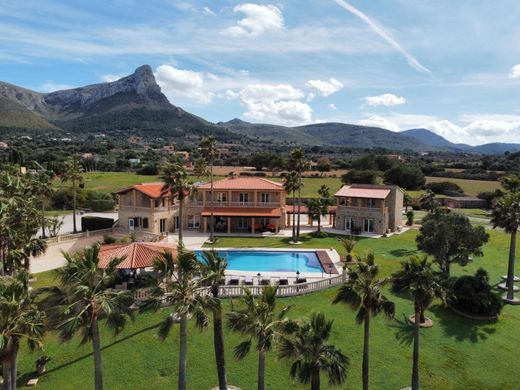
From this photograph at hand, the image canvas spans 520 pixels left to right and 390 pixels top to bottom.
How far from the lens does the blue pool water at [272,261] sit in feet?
124

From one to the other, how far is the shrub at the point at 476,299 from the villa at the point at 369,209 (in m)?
23.2

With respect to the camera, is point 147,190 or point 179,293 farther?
point 147,190

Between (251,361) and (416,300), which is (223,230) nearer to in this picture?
(251,361)

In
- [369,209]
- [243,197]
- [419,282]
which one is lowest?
[369,209]

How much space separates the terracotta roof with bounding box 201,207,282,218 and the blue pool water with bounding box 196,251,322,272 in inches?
382

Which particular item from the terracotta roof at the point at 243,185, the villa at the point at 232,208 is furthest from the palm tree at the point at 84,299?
the terracotta roof at the point at 243,185

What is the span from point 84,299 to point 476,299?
82.7 ft

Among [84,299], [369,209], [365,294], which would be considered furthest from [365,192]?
[84,299]

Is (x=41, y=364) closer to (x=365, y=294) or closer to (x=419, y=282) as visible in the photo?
(x=365, y=294)

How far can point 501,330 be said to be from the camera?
26.5 m

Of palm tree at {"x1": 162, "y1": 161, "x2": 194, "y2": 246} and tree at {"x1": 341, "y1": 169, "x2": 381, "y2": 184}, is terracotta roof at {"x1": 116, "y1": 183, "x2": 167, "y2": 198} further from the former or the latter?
tree at {"x1": 341, "y1": 169, "x2": 381, "y2": 184}

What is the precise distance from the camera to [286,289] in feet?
97.5

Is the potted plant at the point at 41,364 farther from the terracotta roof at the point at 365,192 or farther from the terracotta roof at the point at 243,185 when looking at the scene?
the terracotta roof at the point at 365,192

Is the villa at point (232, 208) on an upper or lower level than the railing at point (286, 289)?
upper
